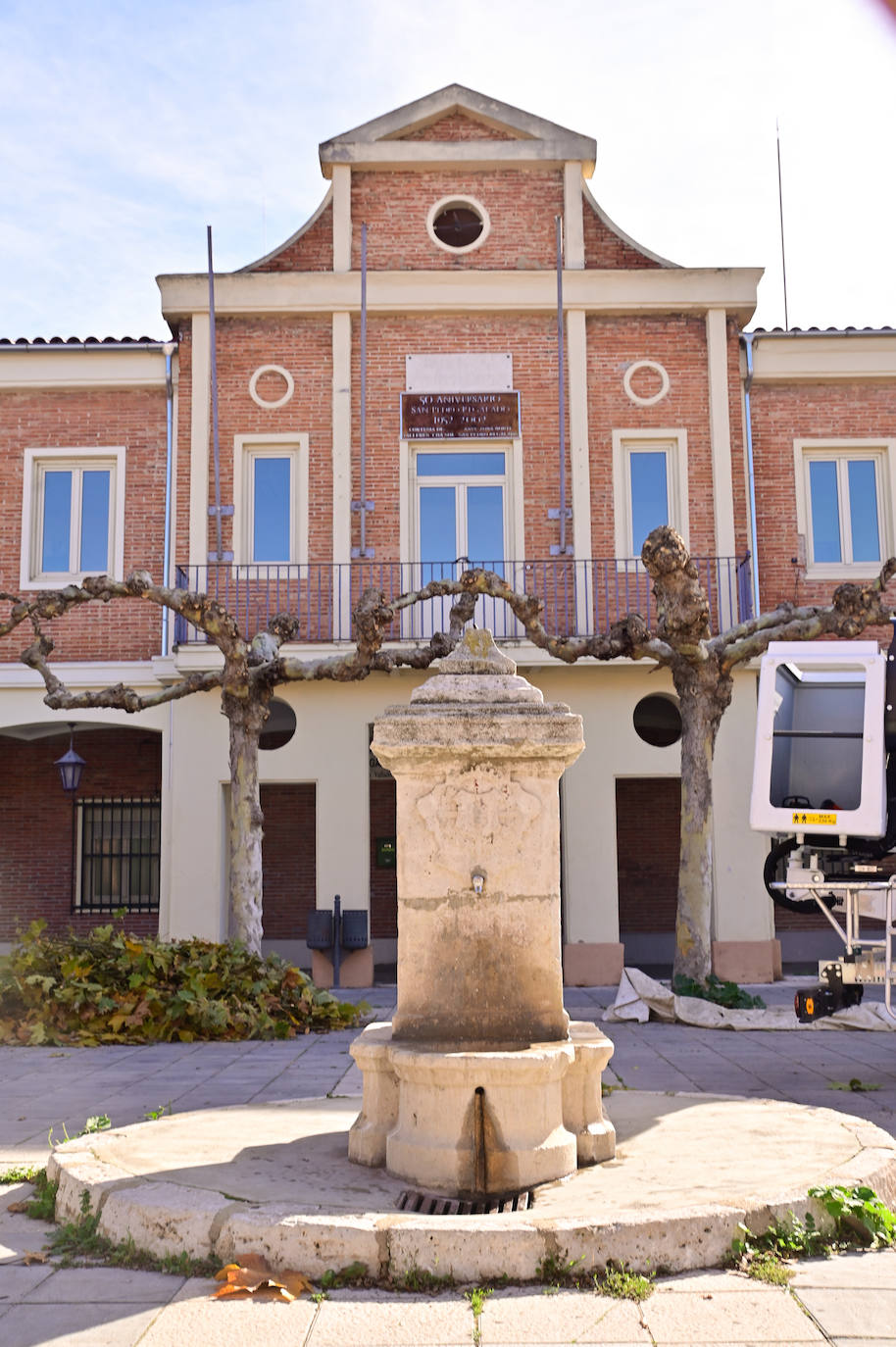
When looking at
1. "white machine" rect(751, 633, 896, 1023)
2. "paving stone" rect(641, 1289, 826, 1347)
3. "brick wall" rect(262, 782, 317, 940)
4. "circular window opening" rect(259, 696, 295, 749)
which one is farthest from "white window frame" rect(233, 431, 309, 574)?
"paving stone" rect(641, 1289, 826, 1347)

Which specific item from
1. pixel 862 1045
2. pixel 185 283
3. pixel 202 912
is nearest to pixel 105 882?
pixel 202 912

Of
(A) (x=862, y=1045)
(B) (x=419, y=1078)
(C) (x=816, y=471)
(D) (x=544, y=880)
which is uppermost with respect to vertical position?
(C) (x=816, y=471)

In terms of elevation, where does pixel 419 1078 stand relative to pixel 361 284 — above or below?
below

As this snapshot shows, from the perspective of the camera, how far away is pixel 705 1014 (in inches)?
460

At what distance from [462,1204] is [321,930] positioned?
1104cm

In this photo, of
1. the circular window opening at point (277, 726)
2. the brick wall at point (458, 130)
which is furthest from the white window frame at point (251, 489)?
the brick wall at point (458, 130)

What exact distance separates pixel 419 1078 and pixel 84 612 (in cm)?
1300

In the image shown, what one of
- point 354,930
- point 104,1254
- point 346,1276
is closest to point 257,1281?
point 346,1276

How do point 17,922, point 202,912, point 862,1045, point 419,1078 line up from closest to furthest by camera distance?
point 419,1078
point 862,1045
point 202,912
point 17,922

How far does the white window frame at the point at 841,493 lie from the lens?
16922mm

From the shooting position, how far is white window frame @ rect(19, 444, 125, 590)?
16.8 metres

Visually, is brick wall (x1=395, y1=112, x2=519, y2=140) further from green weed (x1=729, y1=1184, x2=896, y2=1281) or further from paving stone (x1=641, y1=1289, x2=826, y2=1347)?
paving stone (x1=641, y1=1289, x2=826, y2=1347)

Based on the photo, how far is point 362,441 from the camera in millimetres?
16203

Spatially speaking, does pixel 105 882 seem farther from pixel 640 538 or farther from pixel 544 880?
pixel 544 880
